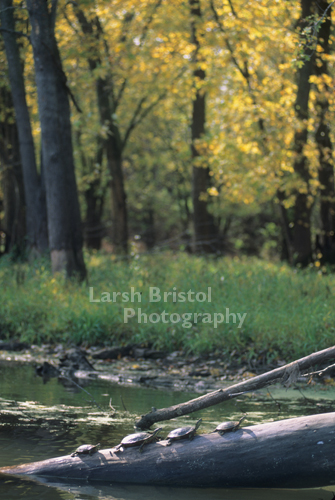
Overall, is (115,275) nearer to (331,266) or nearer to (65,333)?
(65,333)

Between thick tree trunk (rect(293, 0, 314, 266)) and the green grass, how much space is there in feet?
9.72

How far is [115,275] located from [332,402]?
7.27 meters

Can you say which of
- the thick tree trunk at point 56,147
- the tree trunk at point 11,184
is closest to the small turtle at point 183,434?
the thick tree trunk at point 56,147

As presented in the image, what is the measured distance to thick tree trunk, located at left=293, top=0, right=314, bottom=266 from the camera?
540 inches

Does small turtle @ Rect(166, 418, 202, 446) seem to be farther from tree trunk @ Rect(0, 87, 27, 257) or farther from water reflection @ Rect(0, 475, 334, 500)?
tree trunk @ Rect(0, 87, 27, 257)

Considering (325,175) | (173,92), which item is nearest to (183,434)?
(325,175)

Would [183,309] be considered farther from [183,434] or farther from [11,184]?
[11,184]

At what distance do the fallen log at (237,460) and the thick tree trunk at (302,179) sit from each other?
1106 centimetres

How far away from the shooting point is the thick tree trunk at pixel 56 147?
11484 mm

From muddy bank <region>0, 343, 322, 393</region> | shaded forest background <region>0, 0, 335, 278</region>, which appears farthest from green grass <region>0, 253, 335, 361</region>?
shaded forest background <region>0, 0, 335, 278</region>

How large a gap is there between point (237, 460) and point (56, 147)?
30.6ft

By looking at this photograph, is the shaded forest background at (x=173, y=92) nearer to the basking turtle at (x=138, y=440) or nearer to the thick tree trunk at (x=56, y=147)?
the thick tree trunk at (x=56, y=147)

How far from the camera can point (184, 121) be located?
2606 cm

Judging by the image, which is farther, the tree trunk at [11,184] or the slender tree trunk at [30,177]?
the tree trunk at [11,184]
